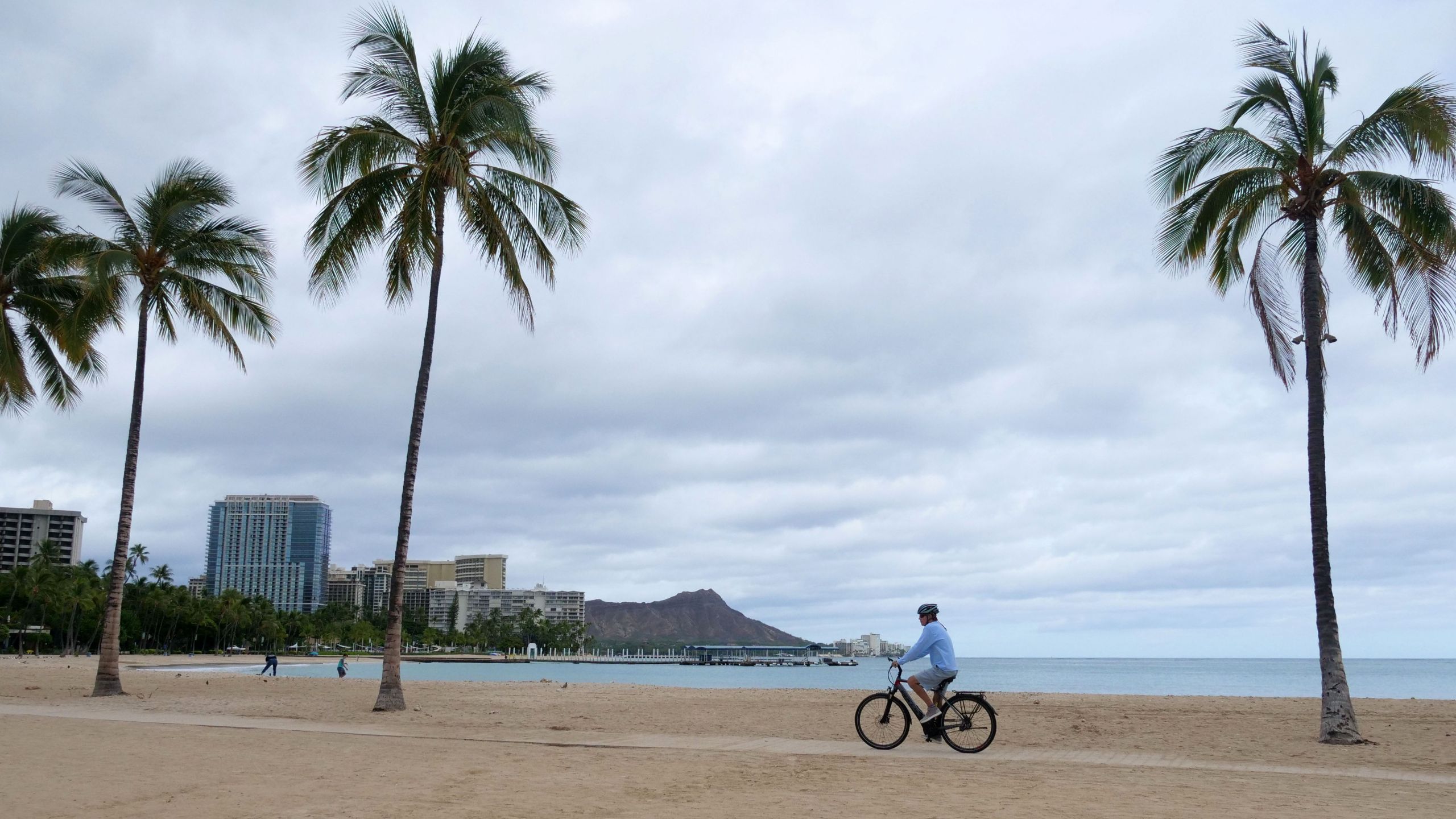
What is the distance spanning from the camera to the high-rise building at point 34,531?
159 m

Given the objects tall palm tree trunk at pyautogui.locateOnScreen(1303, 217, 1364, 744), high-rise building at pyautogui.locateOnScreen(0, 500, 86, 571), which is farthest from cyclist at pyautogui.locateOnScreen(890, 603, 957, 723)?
high-rise building at pyautogui.locateOnScreen(0, 500, 86, 571)

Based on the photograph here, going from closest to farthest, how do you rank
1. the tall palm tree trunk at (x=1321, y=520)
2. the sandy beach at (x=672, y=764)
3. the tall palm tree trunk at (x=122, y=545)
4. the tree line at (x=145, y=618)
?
the sandy beach at (x=672, y=764) < the tall palm tree trunk at (x=1321, y=520) < the tall palm tree trunk at (x=122, y=545) < the tree line at (x=145, y=618)

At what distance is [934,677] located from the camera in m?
11.7

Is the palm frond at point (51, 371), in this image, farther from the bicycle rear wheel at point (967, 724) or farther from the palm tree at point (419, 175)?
the bicycle rear wheel at point (967, 724)

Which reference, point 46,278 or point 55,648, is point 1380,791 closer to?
point 46,278

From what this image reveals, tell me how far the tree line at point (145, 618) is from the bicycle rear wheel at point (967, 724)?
7662cm

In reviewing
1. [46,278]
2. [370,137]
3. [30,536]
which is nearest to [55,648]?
[30,536]

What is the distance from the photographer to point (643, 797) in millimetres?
8359

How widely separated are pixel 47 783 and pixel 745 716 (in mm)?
11413

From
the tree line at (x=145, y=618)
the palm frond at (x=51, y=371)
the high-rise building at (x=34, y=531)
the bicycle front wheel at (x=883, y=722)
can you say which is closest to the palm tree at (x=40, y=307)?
the palm frond at (x=51, y=371)

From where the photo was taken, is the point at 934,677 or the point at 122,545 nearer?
the point at 934,677

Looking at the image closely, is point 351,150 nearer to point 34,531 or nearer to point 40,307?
point 40,307

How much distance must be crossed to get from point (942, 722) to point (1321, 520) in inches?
277

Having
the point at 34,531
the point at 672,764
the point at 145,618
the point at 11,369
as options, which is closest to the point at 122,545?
the point at 11,369
